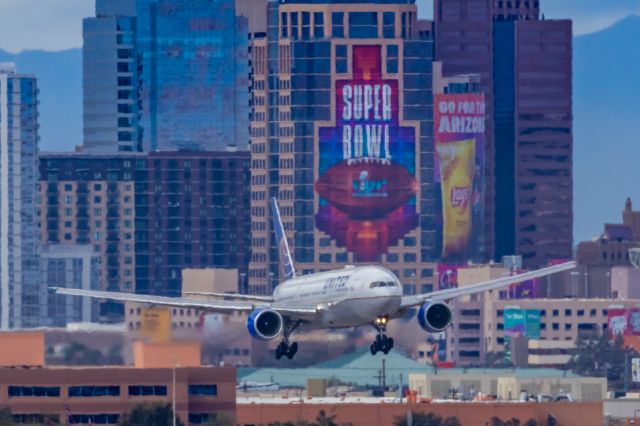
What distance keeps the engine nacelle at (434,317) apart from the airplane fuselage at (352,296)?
2.42 meters

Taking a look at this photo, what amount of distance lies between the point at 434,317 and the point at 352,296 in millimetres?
5755

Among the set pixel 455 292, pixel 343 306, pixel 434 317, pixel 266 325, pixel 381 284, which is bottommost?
pixel 266 325

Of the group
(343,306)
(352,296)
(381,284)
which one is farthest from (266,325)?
(381,284)

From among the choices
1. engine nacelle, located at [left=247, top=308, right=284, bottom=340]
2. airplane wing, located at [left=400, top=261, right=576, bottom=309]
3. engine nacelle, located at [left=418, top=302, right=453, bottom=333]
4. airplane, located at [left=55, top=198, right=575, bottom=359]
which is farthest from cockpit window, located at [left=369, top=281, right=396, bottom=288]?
engine nacelle, located at [left=247, top=308, right=284, bottom=340]

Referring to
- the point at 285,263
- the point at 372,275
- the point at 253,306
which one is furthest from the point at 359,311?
the point at 285,263

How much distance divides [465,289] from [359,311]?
606 inches

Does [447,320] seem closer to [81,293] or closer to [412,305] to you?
[412,305]

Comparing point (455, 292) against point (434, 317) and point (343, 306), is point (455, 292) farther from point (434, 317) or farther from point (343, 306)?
point (343, 306)

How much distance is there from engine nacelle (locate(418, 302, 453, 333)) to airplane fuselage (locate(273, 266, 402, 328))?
7.94ft

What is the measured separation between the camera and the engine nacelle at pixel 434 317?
157750mm

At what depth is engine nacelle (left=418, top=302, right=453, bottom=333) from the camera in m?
158

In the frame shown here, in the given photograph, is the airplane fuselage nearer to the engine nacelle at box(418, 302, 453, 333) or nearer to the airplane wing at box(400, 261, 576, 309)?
the airplane wing at box(400, 261, 576, 309)

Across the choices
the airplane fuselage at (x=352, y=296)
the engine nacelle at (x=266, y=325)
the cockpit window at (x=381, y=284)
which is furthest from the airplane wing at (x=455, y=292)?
the engine nacelle at (x=266, y=325)

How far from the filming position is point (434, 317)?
158m
